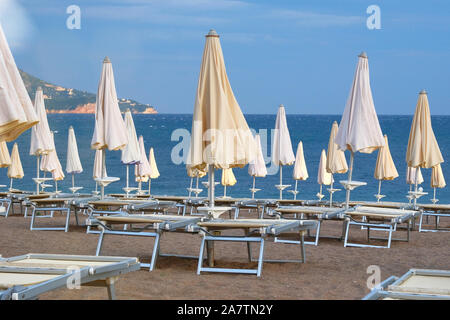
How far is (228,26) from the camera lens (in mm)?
84938

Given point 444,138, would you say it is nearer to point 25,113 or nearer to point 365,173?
point 365,173

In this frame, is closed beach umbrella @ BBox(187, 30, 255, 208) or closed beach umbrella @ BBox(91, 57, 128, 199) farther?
closed beach umbrella @ BBox(91, 57, 128, 199)

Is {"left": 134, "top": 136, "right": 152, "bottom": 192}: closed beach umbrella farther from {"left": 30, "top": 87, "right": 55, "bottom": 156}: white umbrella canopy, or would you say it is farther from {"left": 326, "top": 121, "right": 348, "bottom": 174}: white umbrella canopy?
{"left": 326, "top": 121, "right": 348, "bottom": 174}: white umbrella canopy

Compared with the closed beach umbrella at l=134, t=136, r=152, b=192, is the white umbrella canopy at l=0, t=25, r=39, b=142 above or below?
above

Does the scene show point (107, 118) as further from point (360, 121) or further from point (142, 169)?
point (142, 169)

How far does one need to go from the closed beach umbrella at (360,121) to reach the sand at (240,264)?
1514mm

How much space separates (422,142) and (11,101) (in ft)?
31.5

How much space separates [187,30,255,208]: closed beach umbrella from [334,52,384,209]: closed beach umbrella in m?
3.33

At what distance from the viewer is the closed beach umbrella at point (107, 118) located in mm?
10570

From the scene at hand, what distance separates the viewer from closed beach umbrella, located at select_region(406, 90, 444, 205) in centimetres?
1192

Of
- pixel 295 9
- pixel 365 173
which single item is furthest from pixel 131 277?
pixel 295 9

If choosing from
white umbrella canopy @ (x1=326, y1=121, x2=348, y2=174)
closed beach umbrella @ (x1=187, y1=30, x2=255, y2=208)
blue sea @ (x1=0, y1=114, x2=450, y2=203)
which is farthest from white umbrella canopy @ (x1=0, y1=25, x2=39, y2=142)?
blue sea @ (x1=0, y1=114, x2=450, y2=203)

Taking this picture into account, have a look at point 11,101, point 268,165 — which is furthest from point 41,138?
point 268,165
